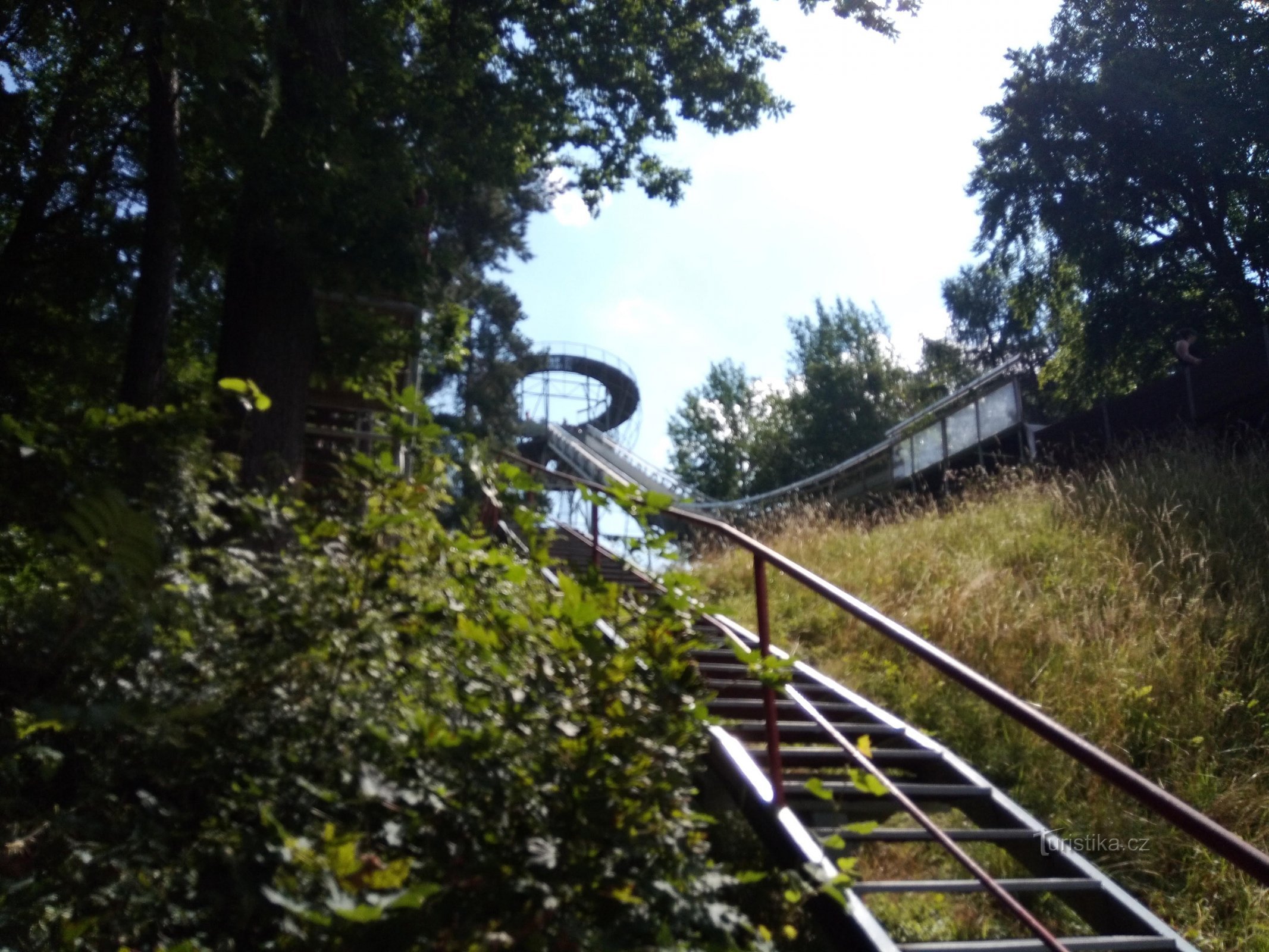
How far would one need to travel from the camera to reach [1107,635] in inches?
281

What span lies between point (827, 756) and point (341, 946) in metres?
3.45

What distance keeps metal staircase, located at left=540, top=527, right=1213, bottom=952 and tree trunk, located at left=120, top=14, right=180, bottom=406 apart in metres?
3.61

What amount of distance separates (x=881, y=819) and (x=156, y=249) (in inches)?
252

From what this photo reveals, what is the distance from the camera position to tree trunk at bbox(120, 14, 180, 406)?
788cm

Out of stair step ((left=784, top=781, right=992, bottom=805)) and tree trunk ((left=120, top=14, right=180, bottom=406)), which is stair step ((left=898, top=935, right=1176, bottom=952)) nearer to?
stair step ((left=784, top=781, right=992, bottom=805))

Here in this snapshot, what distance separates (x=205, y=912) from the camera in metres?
2.23

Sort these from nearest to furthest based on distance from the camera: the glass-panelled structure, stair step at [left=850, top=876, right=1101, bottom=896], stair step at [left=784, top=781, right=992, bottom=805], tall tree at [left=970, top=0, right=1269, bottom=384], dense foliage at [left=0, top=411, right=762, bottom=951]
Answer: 1. dense foliage at [left=0, top=411, right=762, bottom=951]
2. stair step at [left=850, top=876, right=1101, bottom=896]
3. stair step at [left=784, top=781, right=992, bottom=805]
4. the glass-panelled structure
5. tall tree at [left=970, top=0, right=1269, bottom=384]

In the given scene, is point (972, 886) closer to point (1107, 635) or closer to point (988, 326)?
point (1107, 635)

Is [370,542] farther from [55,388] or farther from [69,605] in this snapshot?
[55,388]

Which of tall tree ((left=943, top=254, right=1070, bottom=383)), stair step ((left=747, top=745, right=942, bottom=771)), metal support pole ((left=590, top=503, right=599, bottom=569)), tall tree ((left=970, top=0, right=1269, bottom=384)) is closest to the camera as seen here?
stair step ((left=747, top=745, right=942, bottom=771))

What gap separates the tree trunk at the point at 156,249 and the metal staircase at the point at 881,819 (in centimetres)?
361

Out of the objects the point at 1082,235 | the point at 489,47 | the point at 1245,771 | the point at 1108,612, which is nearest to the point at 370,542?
the point at 1245,771

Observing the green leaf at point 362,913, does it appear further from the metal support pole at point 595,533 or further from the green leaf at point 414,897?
the metal support pole at point 595,533

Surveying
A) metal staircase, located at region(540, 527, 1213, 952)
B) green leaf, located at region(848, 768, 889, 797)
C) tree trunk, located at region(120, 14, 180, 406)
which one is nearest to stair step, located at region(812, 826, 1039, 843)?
metal staircase, located at region(540, 527, 1213, 952)
